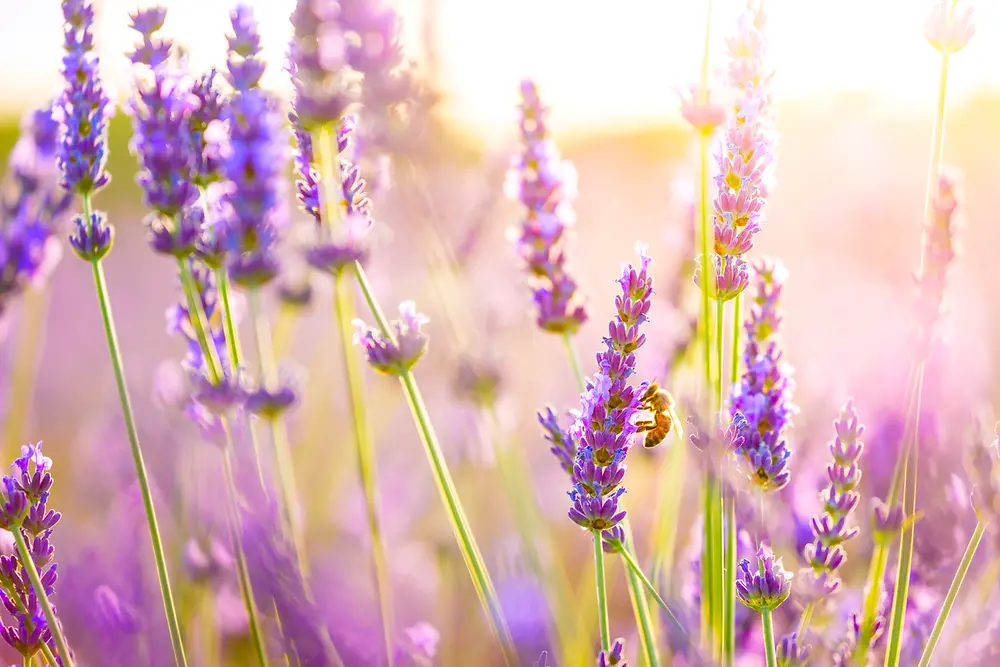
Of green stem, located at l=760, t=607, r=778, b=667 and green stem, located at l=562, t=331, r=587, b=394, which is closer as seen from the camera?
green stem, located at l=760, t=607, r=778, b=667

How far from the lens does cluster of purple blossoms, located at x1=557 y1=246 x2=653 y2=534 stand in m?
0.99

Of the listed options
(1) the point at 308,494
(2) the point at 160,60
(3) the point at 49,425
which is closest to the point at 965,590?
(1) the point at 308,494

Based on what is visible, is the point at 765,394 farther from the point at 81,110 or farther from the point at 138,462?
the point at 81,110

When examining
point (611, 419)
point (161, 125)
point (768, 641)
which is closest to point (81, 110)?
point (161, 125)

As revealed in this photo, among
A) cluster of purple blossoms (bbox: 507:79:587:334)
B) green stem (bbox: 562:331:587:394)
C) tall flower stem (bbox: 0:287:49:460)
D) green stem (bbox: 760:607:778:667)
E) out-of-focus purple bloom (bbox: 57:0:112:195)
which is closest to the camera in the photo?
green stem (bbox: 760:607:778:667)

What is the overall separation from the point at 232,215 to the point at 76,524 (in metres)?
2.02

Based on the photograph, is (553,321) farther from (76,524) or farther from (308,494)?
(76,524)

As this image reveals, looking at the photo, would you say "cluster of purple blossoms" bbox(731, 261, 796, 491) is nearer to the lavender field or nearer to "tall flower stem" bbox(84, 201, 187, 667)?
the lavender field

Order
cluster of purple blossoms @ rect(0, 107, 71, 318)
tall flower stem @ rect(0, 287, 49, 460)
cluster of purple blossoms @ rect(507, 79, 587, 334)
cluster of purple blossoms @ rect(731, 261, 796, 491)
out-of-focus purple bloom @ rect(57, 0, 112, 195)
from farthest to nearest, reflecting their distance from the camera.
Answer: tall flower stem @ rect(0, 287, 49, 460), cluster of purple blossoms @ rect(0, 107, 71, 318), cluster of purple blossoms @ rect(507, 79, 587, 334), out-of-focus purple bloom @ rect(57, 0, 112, 195), cluster of purple blossoms @ rect(731, 261, 796, 491)

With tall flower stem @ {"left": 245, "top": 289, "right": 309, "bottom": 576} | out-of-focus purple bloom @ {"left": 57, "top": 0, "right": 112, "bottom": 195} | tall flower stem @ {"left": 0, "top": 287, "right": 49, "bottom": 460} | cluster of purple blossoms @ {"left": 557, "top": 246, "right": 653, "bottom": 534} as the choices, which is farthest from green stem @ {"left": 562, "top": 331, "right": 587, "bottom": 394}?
tall flower stem @ {"left": 0, "top": 287, "right": 49, "bottom": 460}

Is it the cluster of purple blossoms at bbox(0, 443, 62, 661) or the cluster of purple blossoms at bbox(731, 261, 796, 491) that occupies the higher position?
the cluster of purple blossoms at bbox(731, 261, 796, 491)

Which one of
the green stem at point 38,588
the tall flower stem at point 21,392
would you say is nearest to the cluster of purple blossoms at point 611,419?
the green stem at point 38,588

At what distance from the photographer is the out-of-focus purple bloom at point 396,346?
1118 millimetres

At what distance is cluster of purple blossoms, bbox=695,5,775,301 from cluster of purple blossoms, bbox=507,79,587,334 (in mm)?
413
